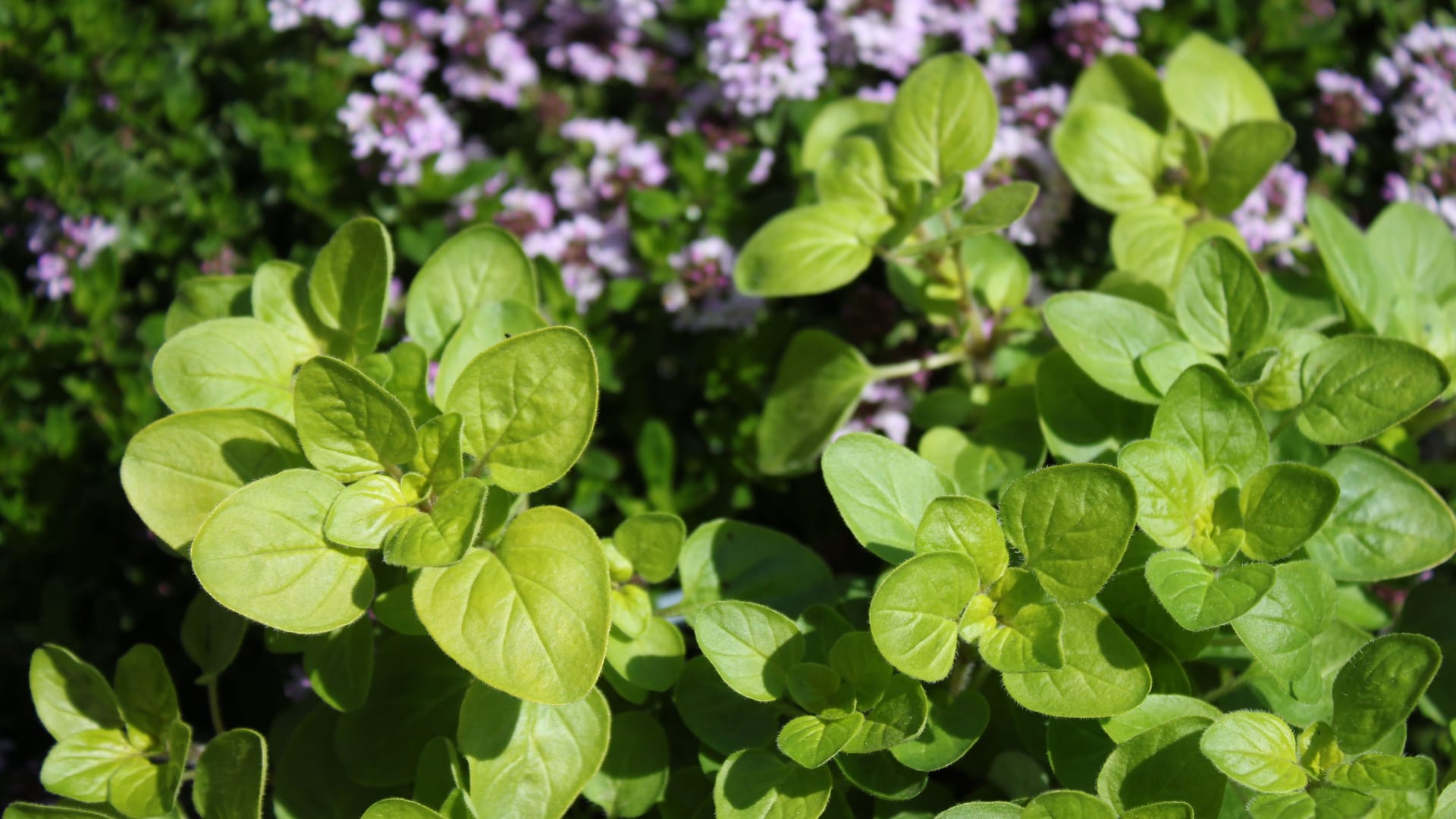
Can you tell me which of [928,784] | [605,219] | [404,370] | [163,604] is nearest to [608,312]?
[605,219]

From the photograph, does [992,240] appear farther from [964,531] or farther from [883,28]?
[964,531]

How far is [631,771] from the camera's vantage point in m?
1.17

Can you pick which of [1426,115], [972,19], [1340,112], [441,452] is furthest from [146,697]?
[1426,115]

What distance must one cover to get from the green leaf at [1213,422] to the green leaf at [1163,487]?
0.16 ft

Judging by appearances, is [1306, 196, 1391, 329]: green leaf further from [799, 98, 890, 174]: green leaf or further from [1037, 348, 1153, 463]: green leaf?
[799, 98, 890, 174]: green leaf

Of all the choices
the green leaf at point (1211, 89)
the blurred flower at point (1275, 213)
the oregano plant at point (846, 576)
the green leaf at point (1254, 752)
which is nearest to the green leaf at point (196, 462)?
the oregano plant at point (846, 576)

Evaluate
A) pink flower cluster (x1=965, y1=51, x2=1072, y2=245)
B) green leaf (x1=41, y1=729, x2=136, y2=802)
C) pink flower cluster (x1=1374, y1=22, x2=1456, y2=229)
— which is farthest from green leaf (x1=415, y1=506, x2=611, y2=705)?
pink flower cluster (x1=1374, y1=22, x2=1456, y2=229)

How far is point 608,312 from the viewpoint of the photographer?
6.17ft

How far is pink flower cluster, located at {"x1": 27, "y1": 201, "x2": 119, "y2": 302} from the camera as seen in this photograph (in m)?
1.87

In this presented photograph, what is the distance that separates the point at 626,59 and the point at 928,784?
1.48 metres

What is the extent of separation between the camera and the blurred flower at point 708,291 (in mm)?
1812

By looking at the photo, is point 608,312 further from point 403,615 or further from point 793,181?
point 403,615

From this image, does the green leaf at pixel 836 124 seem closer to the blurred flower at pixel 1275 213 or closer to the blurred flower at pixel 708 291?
the blurred flower at pixel 708 291

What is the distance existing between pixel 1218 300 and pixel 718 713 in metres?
0.72
